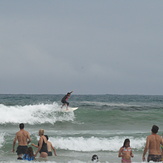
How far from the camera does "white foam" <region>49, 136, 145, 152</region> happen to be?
51.2 feet

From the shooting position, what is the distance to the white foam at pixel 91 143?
15.6 m

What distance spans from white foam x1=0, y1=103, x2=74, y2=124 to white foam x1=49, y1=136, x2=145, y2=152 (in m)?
7.36

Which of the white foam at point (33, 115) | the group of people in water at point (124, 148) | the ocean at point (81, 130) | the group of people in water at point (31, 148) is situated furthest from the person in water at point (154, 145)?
the white foam at point (33, 115)

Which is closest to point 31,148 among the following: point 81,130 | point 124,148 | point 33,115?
point 124,148

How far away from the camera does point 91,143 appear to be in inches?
632

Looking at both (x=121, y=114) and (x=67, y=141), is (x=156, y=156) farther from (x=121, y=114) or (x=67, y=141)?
(x=121, y=114)

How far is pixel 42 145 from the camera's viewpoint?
9.94 metres

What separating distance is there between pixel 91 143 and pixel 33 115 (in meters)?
9.73

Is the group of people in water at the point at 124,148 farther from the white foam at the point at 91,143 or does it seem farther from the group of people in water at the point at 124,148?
the white foam at the point at 91,143

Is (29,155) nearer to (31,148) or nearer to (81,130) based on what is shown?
(31,148)

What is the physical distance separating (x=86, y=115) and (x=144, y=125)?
5010 millimetres

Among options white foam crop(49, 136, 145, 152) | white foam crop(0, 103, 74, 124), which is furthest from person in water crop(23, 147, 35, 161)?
white foam crop(0, 103, 74, 124)

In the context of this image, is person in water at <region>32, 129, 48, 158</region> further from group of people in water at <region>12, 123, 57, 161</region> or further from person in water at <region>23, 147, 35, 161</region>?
person in water at <region>23, 147, 35, 161</region>

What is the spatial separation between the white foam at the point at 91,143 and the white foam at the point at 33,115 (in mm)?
7355
